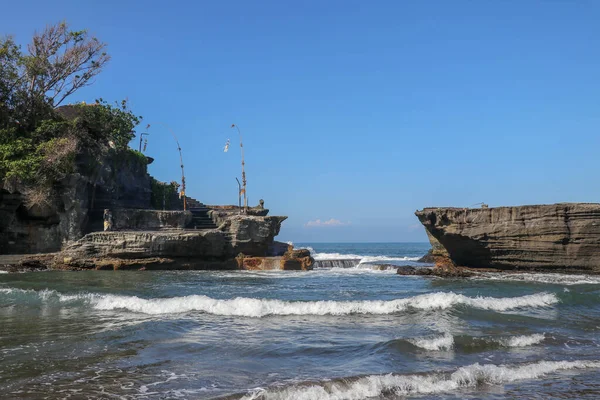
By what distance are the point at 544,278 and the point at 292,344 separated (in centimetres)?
1791

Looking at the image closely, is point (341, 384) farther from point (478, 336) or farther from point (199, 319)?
point (199, 319)

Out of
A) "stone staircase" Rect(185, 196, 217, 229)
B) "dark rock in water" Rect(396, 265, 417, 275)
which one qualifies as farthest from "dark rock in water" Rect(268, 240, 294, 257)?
"dark rock in water" Rect(396, 265, 417, 275)

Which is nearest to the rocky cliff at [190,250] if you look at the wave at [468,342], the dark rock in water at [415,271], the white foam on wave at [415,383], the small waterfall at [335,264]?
the small waterfall at [335,264]

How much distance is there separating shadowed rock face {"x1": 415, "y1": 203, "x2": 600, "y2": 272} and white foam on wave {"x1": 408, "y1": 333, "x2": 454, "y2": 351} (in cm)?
1648

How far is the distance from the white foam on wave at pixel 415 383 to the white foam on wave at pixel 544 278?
14545 millimetres

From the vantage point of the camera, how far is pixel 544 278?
73.4ft

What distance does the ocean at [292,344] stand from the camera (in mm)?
6773

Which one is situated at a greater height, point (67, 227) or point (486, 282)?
point (67, 227)

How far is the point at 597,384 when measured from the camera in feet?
23.2

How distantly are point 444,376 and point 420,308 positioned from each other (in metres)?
6.74

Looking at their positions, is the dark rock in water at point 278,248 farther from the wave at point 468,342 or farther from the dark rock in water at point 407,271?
the wave at point 468,342

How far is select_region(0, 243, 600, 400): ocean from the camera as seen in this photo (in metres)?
6.77

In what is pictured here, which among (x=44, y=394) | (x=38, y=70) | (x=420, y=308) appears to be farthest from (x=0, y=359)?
(x=38, y=70)

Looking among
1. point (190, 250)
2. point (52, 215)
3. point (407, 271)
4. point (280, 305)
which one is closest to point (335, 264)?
point (407, 271)
